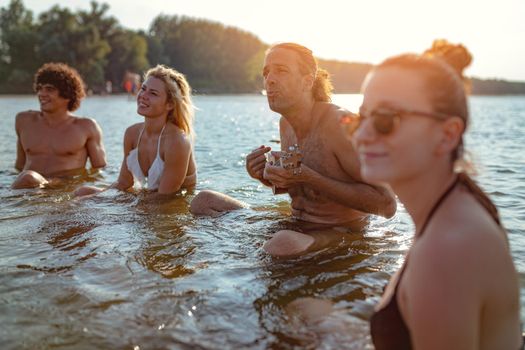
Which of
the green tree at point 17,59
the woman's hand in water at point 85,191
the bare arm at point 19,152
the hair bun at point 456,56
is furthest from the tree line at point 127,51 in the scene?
the hair bun at point 456,56

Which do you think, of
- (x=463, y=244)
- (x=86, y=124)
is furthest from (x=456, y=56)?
(x=86, y=124)

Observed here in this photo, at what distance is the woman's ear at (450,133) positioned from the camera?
2115mm

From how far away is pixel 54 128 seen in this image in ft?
29.8

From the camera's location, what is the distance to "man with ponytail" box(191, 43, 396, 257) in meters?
4.91

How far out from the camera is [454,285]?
1893mm

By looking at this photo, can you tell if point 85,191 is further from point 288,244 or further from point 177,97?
point 288,244

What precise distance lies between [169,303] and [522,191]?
639cm

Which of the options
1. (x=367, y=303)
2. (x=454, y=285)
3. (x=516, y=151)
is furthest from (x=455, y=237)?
(x=516, y=151)

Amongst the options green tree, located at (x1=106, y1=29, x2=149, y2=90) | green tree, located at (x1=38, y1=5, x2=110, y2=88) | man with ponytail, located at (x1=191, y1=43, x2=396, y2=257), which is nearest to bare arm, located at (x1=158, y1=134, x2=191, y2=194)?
man with ponytail, located at (x1=191, y1=43, x2=396, y2=257)

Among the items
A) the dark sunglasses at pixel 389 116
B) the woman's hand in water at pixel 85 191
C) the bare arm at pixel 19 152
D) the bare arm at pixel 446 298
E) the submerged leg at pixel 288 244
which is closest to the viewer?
the bare arm at pixel 446 298

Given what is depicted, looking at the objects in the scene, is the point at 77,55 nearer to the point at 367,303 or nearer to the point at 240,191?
the point at 240,191

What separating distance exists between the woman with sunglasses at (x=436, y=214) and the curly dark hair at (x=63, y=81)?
7.37 meters

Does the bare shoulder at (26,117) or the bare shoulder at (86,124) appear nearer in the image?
the bare shoulder at (26,117)

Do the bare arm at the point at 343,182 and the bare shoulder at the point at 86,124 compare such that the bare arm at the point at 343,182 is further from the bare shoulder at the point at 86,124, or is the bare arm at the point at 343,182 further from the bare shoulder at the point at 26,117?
the bare shoulder at the point at 26,117
